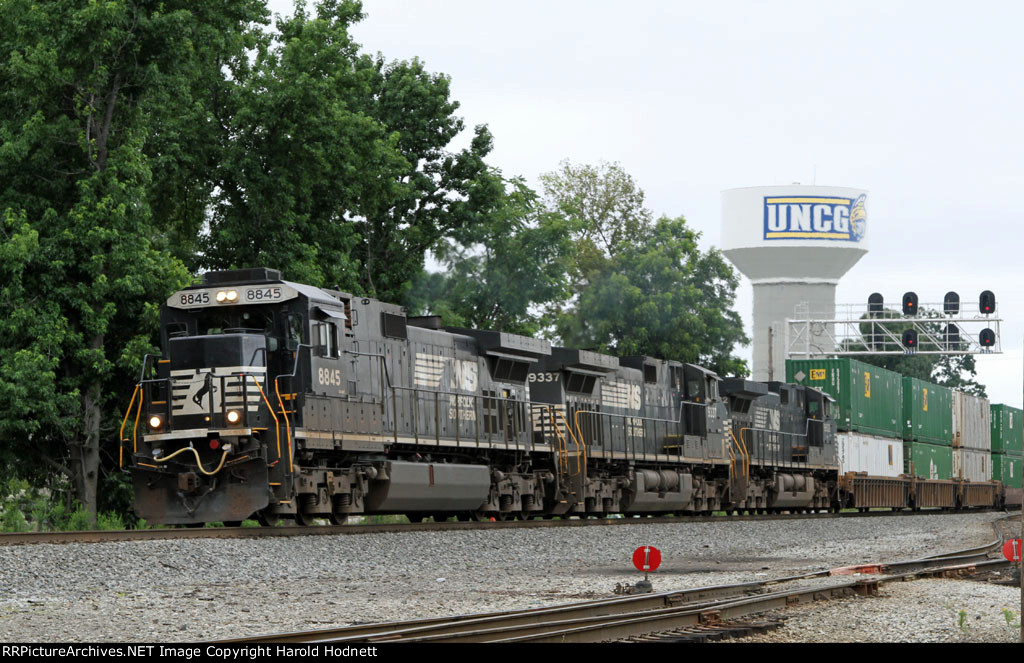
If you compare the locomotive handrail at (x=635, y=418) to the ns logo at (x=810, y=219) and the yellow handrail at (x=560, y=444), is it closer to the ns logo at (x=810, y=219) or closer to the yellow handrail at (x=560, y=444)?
the yellow handrail at (x=560, y=444)

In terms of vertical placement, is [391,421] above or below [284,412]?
below

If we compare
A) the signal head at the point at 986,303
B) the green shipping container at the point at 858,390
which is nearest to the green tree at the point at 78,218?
the green shipping container at the point at 858,390

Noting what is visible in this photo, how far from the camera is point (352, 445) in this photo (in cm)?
1830

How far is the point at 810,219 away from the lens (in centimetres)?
7575

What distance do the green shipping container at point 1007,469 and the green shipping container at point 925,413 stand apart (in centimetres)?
733

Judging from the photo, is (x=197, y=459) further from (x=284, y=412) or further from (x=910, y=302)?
(x=910, y=302)

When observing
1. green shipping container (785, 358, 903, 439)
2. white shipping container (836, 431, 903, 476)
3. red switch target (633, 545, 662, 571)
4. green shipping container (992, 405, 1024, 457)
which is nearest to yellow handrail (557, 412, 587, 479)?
red switch target (633, 545, 662, 571)

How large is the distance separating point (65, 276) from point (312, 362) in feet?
25.2

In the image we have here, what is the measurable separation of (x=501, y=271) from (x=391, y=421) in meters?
17.7

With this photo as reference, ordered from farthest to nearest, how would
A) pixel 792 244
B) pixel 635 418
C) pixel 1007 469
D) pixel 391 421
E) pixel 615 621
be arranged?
pixel 792 244 < pixel 1007 469 < pixel 635 418 < pixel 391 421 < pixel 615 621

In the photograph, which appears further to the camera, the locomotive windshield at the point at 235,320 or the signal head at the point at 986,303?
the signal head at the point at 986,303

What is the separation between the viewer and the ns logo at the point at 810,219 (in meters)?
75.5

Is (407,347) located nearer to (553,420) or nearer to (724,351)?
(553,420)

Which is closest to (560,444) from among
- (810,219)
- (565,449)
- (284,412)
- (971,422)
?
(565,449)
